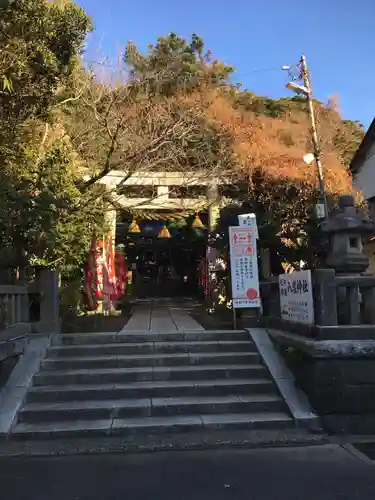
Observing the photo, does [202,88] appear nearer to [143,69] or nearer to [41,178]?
[143,69]

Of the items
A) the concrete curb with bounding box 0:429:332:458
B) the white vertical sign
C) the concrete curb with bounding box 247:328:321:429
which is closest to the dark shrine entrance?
the white vertical sign

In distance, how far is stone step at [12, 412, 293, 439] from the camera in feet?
18.9

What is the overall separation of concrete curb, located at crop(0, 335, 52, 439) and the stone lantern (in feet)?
14.7

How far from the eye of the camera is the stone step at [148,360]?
7336 mm

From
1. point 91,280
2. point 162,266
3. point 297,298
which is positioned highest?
point 162,266

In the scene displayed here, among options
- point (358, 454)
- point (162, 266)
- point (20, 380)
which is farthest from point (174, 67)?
point (162, 266)

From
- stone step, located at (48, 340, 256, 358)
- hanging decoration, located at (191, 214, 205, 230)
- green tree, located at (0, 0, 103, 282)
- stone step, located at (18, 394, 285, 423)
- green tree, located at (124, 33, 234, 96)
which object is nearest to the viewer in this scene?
stone step, located at (18, 394, 285, 423)

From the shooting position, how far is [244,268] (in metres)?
9.40

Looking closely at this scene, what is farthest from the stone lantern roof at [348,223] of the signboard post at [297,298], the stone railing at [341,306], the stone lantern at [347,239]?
the signboard post at [297,298]

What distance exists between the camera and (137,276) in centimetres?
2669

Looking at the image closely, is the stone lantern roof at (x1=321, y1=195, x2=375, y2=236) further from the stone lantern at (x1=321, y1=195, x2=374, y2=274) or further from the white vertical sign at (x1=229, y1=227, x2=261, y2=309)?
the white vertical sign at (x1=229, y1=227, x2=261, y2=309)

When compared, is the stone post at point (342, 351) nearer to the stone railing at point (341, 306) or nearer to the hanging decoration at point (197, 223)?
the stone railing at point (341, 306)

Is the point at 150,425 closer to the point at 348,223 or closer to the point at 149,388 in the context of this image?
the point at 149,388

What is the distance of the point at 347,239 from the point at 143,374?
11.3 feet
